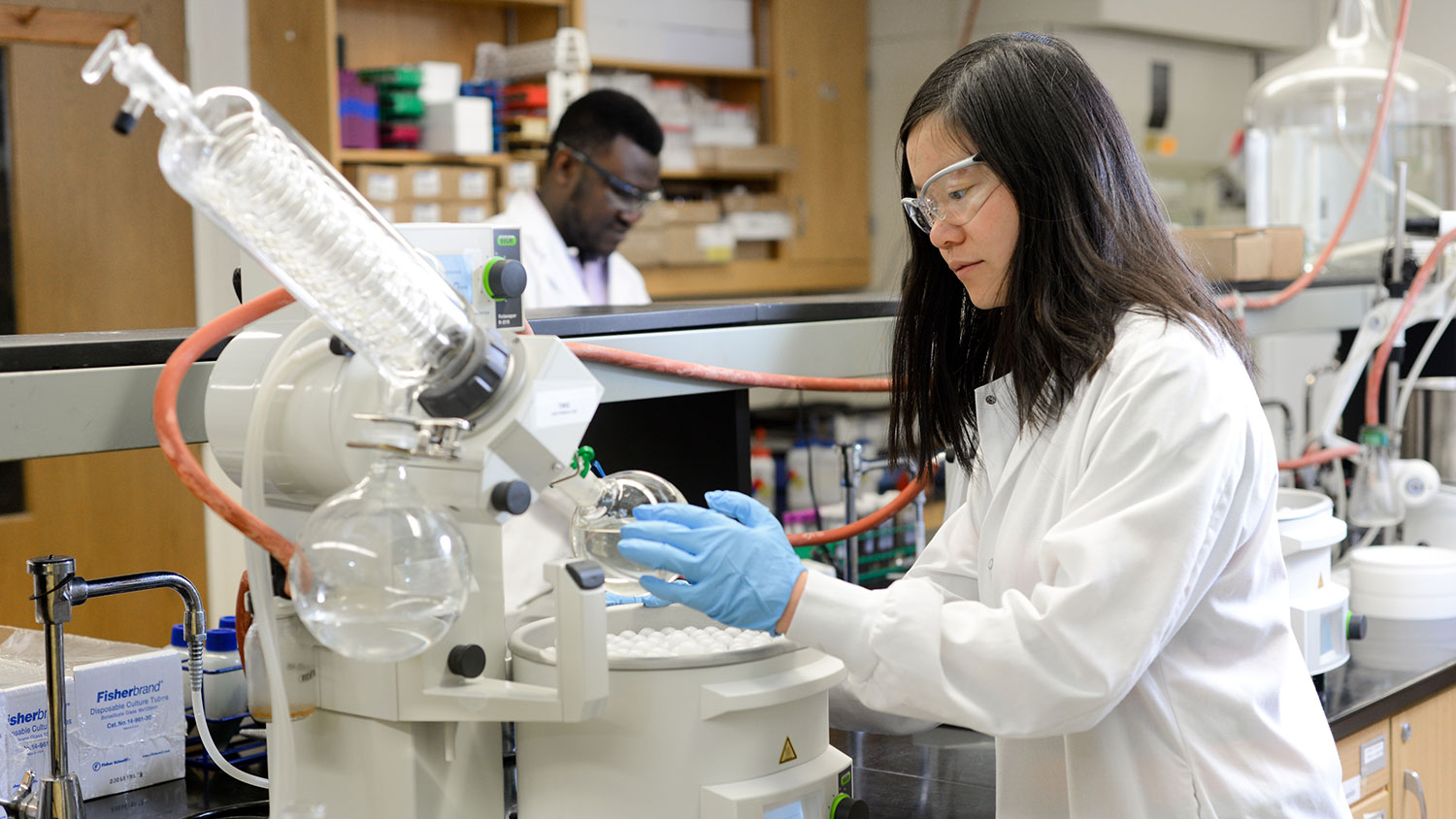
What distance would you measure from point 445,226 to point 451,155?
2.69 metres

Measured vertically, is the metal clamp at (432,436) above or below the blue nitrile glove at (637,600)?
above

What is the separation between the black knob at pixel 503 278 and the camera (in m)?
1.15

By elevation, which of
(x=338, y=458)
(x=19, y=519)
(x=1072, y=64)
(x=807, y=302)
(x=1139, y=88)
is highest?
(x=1139, y=88)

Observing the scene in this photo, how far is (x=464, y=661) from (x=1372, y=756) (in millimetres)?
1378

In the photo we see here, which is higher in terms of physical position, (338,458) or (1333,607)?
(338,458)

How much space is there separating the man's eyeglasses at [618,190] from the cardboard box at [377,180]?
1.97 ft

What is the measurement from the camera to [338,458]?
1003 millimetres

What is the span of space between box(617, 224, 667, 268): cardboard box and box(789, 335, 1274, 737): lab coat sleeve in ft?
10.7

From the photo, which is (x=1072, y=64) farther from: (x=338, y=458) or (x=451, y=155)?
(x=451, y=155)

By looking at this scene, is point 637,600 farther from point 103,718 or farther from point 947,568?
point 103,718

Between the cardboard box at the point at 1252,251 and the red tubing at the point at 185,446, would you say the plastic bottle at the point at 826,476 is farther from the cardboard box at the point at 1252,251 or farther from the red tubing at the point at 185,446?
the red tubing at the point at 185,446

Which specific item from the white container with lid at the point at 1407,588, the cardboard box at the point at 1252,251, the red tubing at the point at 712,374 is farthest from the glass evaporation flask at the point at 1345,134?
the red tubing at the point at 712,374

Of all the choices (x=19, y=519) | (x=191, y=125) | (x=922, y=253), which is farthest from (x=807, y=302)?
(x=19, y=519)

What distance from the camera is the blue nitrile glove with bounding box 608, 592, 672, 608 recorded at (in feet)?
4.25
